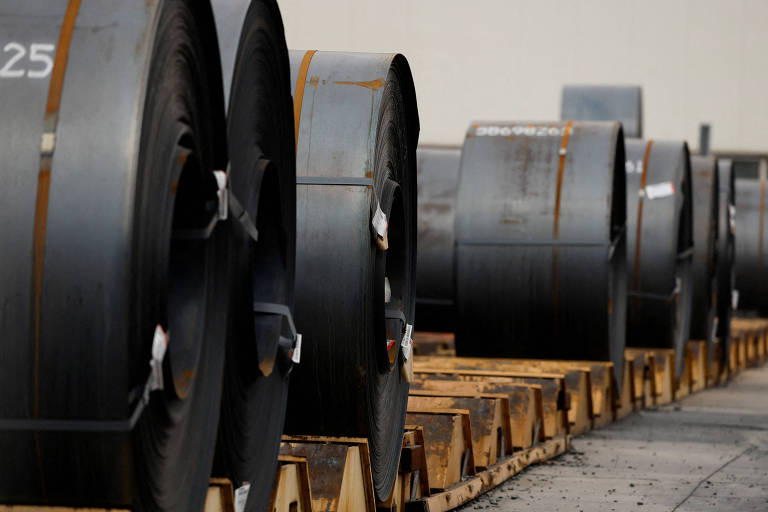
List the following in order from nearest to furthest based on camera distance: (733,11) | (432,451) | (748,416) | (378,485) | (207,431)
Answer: (207,431), (378,485), (432,451), (748,416), (733,11)

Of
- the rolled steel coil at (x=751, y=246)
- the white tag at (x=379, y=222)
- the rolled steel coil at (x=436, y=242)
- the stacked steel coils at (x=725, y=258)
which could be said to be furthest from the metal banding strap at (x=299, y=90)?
the rolled steel coil at (x=751, y=246)

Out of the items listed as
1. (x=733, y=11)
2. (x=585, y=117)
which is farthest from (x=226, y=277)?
(x=733, y=11)

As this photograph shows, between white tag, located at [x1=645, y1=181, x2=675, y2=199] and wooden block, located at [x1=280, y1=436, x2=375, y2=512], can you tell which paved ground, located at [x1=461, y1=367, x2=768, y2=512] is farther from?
white tag, located at [x1=645, y1=181, x2=675, y2=199]

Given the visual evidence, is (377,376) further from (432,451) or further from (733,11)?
(733,11)

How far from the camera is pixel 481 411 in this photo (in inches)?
270

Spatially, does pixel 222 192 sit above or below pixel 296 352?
above

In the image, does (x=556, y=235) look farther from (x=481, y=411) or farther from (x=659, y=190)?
(x=659, y=190)

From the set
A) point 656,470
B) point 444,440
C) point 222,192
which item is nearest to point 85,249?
point 222,192

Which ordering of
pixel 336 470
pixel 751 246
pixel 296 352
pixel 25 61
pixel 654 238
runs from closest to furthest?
pixel 25 61 < pixel 296 352 < pixel 336 470 < pixel 654 238 < pixel 751 246

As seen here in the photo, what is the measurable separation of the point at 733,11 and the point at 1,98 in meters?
24.5

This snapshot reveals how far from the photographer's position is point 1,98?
9.04 ft

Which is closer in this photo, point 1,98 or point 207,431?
point 1,98

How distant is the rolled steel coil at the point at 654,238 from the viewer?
1135 centimetres

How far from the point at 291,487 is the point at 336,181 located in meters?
1.19
